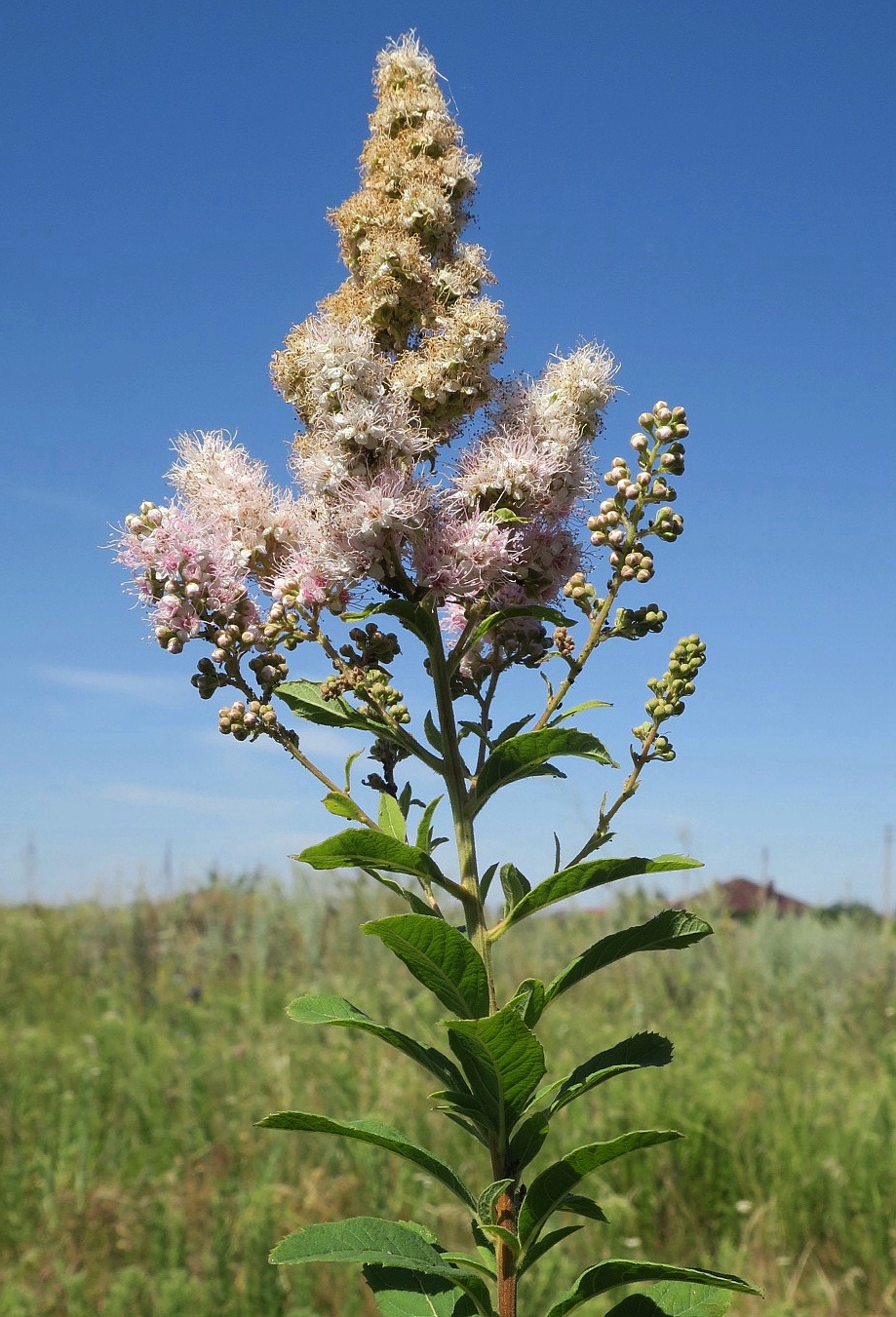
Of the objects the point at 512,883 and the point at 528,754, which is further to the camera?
the point at 512,883

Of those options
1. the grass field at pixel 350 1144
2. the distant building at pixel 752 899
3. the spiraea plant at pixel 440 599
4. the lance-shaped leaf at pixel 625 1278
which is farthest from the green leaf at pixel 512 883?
the distant building at pixel 752 899

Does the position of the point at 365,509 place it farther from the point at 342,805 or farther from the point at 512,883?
the point at 512,883

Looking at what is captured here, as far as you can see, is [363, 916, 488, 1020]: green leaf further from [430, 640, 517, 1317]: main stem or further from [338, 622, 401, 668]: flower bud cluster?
[338, 622, 401, 668]: flower bud cluster

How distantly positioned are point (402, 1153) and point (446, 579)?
0.88 m

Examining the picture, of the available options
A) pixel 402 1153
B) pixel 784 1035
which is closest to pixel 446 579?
pixel 402 1153

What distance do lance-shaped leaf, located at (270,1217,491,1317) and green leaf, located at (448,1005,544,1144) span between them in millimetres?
187

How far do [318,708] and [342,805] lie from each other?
7.4 inches

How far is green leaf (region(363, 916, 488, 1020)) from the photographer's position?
1.37 meters

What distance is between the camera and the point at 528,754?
1.57 metres

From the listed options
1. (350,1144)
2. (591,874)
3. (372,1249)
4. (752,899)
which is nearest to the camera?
(372,1249)

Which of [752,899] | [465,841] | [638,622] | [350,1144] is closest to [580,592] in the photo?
[638,622]

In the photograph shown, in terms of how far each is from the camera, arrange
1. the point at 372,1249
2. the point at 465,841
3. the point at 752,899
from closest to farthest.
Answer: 1. the point at 372,1249
2. the point at 465,841
3. the point at 752,899

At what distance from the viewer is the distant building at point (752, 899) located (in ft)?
31.4

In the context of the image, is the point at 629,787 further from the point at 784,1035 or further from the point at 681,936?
the point at 784,1035
